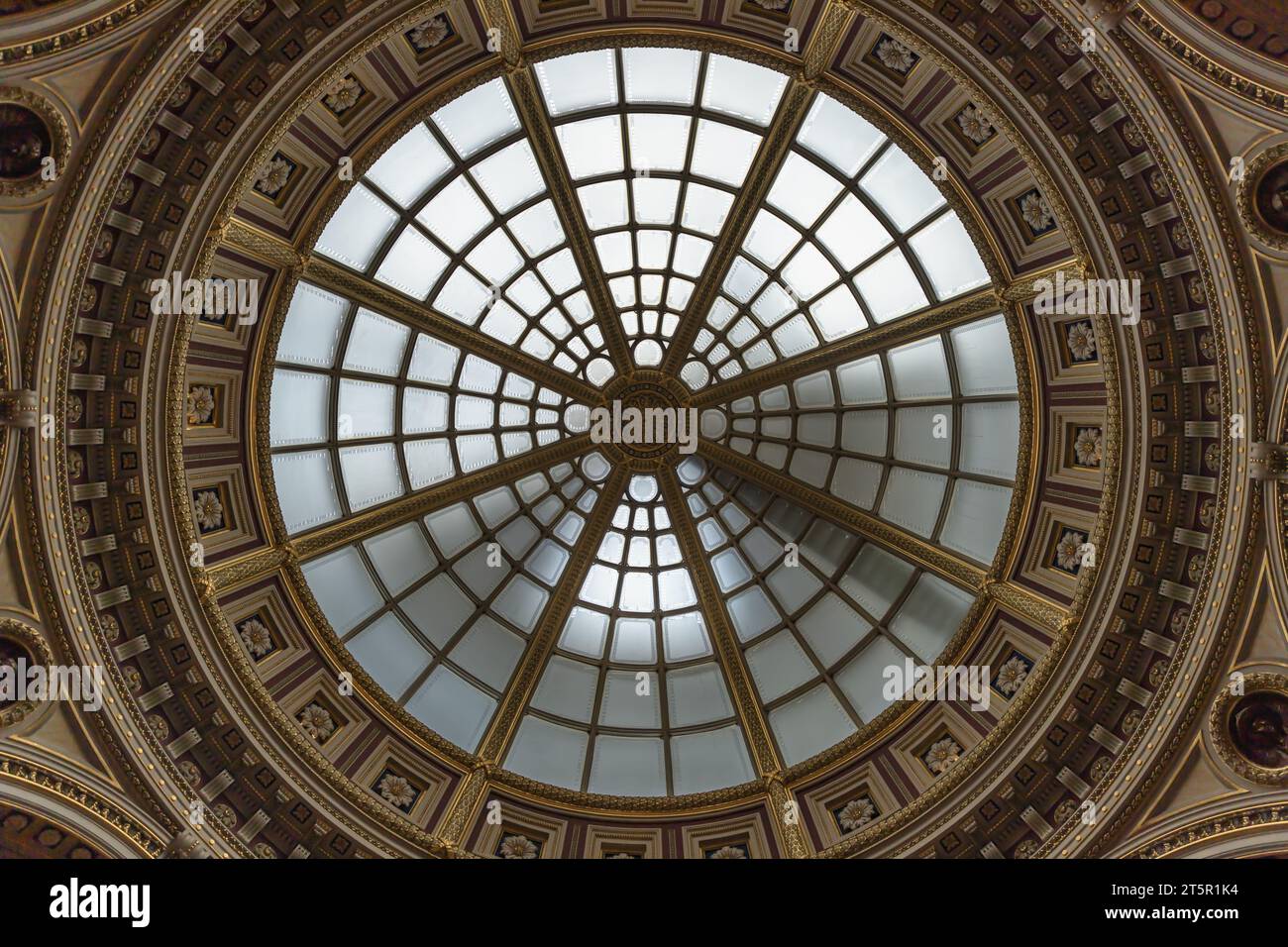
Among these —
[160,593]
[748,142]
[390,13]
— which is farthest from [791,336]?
[160,593]

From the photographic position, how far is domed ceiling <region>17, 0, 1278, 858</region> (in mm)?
14930

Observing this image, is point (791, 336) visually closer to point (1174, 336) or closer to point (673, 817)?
point (1174, 336)

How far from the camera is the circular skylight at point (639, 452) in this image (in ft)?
60.7

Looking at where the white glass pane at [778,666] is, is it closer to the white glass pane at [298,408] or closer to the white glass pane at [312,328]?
the white glass pane at [298,408]

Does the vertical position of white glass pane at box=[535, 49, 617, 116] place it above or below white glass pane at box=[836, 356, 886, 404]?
above

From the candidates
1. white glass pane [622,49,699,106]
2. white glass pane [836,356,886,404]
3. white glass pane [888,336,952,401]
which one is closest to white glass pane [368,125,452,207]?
white glass pane [622,49,699,106]

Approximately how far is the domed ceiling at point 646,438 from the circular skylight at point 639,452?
9 cm

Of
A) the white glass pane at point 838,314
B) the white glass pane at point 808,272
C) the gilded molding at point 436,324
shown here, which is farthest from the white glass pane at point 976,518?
the gilded molding at point 436,324

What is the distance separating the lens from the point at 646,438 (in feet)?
73.3

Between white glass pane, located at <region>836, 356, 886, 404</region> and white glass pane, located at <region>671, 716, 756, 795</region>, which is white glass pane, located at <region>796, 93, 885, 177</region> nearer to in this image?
white glass pane, located at <region>836, 356, 886, 404</region>

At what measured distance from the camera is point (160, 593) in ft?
54.2

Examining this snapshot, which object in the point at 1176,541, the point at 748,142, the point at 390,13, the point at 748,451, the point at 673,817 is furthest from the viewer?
the point at 748,451

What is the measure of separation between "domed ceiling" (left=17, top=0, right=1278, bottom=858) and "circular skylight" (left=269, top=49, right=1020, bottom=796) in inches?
3.6
